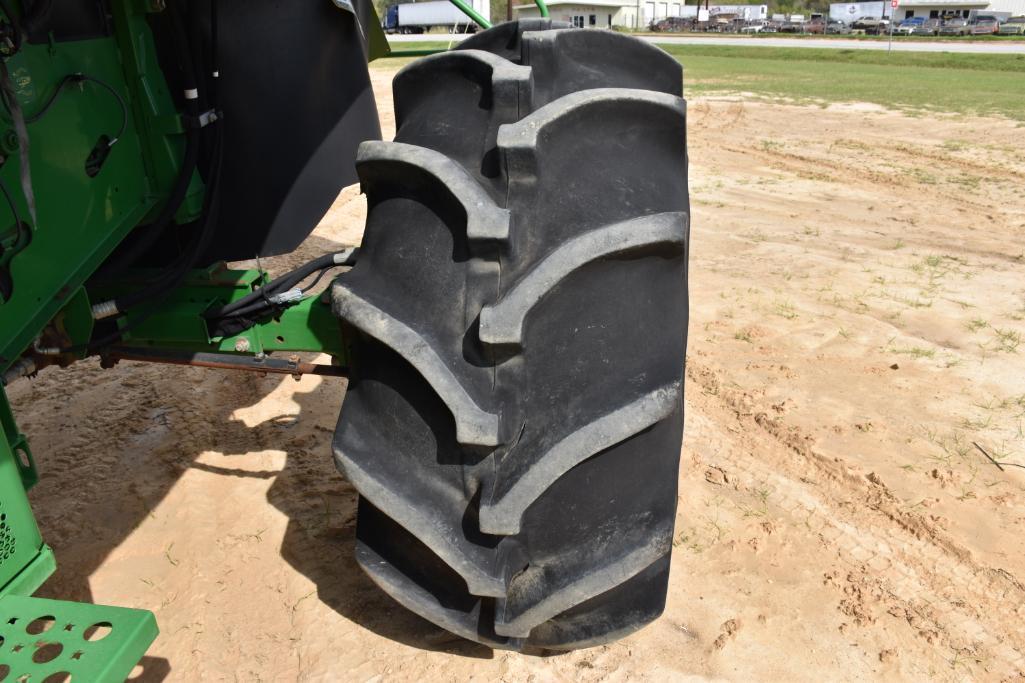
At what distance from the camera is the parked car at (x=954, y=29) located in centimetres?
4157

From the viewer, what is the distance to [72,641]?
1.55 m

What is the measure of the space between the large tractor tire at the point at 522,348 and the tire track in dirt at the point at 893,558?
1028 millimetres

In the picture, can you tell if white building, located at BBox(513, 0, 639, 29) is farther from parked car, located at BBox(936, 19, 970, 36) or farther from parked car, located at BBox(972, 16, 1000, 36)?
parked car, located at BBox(972, 16, 1000, 36)

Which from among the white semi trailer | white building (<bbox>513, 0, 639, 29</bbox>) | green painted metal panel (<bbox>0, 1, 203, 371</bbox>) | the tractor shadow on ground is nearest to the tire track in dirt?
the tractor shadow on ground

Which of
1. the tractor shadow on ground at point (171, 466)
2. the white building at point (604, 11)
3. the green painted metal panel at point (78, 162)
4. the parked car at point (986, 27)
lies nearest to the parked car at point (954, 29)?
the parked car at point (986, 27)

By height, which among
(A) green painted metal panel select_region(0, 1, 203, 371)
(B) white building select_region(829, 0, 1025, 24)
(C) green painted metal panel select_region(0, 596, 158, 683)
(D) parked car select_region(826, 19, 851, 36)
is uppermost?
(A) green painted metal panel select_region(0, 1, 203, 371)

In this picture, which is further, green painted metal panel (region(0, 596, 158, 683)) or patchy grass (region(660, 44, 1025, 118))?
patchy grass (region(660, 44, 1025, 118))


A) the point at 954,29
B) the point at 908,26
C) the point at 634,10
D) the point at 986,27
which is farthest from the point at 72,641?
Answer: the point at 634,10

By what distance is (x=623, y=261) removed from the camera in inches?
67.7

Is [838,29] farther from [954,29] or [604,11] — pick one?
[604,11]

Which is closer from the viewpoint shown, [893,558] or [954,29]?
[893,558]

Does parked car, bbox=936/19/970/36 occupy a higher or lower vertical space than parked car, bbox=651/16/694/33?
lower

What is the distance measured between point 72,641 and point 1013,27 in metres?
50.2

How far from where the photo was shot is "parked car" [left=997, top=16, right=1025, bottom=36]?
132 ft
